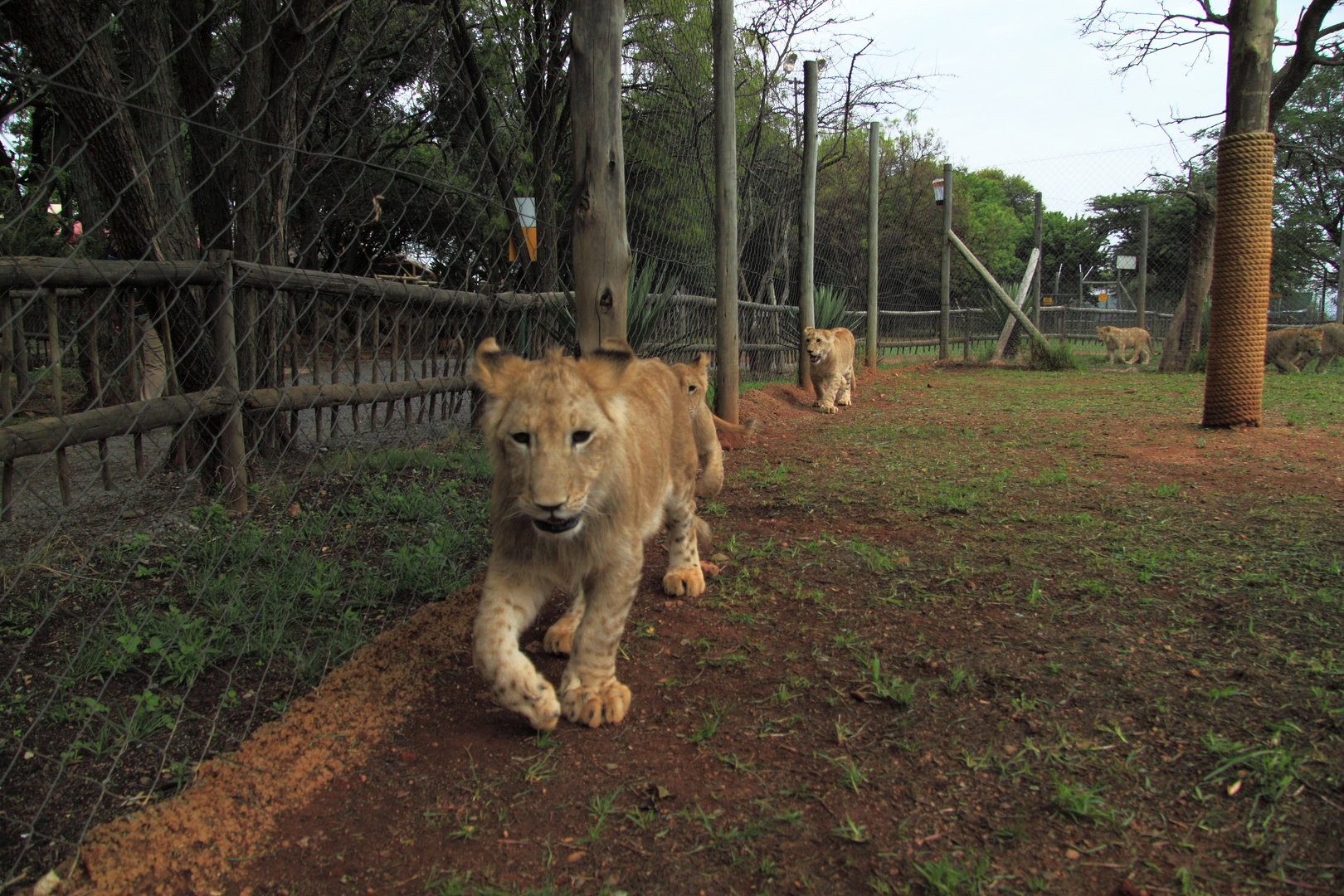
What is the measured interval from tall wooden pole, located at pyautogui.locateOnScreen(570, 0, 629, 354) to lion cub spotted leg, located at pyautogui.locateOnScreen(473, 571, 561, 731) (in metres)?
1.54

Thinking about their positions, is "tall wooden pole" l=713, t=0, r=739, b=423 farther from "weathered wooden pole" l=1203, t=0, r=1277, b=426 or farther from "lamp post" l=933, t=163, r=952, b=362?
"lamp post" l=933, t=163, r=952, b=362

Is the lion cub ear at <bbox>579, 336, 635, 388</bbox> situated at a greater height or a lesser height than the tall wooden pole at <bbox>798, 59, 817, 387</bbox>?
lesser

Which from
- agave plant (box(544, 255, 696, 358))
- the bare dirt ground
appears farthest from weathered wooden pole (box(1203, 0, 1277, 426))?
agave plant (box(544, 255, 696, 358))

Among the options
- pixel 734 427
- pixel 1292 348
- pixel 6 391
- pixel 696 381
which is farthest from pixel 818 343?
pixel 1292 348

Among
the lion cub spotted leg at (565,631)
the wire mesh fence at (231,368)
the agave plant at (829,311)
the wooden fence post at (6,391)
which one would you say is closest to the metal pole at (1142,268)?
the agave plant at (829,311)

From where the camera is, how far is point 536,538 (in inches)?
101

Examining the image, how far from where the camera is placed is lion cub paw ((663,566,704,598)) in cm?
356

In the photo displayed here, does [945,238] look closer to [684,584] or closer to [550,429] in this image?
[684,584]

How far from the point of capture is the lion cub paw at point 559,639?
122 inches

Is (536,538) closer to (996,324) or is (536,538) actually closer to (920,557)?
(920,557)

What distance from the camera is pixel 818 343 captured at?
9.70 metres

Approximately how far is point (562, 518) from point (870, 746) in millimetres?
1089

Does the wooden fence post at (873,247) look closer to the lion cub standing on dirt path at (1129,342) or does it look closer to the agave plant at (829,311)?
the agave plant at (829,311)

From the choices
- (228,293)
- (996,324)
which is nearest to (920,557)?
(228,293)
